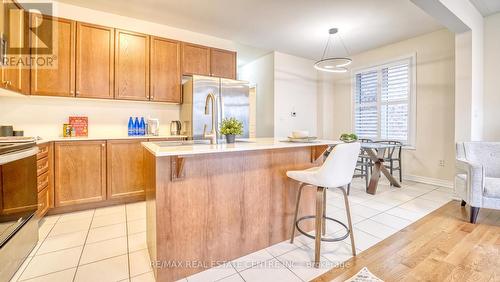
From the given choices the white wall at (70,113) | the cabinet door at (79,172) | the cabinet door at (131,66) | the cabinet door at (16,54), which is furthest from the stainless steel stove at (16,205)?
the cabinet door at (131,66)

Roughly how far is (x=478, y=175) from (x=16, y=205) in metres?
4.24

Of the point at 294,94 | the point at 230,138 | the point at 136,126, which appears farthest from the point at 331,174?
the point at 294,94

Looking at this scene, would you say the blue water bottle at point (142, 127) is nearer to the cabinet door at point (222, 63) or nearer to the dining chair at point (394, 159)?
the cabinet door at point (222, 63)

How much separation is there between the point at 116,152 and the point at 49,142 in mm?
675

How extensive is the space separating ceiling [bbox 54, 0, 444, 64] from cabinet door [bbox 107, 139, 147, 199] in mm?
1905

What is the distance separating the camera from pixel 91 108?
10.8 ft

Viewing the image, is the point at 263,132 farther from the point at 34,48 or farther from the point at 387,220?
the point at 34,48

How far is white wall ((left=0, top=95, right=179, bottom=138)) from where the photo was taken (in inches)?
113

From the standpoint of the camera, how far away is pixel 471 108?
10.2 feet

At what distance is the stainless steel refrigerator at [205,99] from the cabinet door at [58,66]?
4.82ft

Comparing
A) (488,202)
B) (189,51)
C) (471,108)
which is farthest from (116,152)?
(471,108)

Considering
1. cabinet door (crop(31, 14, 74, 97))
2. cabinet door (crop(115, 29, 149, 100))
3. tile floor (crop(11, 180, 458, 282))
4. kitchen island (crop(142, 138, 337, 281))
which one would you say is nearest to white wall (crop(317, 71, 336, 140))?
tile floor (crop(11, 180, 458, 282))

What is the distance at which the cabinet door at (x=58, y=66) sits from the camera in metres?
2.79

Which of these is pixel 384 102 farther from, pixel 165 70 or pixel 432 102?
pixel 165 70
